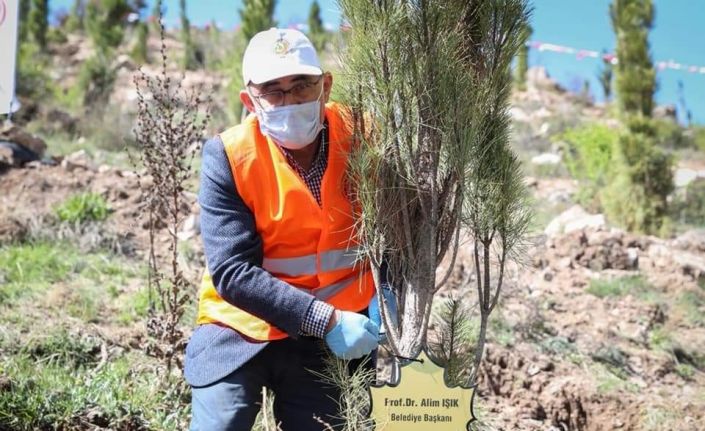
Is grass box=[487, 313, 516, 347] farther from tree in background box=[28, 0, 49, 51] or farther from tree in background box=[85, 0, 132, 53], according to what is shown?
tree in background box=[28, 0, 49, 51]

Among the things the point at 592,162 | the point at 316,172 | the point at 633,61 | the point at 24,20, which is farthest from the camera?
the point at 24,20

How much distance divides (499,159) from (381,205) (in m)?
0.44

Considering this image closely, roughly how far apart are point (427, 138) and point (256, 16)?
10.5 meters

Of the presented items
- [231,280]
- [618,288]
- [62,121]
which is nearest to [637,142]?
[618,288]

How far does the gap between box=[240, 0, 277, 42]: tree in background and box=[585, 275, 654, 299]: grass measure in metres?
7.55

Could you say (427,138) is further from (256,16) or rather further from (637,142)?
(256,16)

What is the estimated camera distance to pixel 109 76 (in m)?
16.2

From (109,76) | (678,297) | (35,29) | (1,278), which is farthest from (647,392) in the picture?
(35,29)

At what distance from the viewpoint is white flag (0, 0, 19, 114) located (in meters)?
3.21

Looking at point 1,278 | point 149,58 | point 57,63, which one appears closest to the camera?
point 1,278

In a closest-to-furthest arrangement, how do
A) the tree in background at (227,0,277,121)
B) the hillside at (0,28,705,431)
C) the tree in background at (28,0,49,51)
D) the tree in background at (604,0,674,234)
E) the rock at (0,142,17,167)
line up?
the hillside at (0,28,705,431) < the rock at (0,142,17,167) < the tree in background at (604,0,674,234) < the tree in background at (227,0,277,121) < the tree in background at (28,0,49,51)

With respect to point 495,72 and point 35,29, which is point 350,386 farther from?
point 35,29

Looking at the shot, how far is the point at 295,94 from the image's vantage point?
2.47 meters

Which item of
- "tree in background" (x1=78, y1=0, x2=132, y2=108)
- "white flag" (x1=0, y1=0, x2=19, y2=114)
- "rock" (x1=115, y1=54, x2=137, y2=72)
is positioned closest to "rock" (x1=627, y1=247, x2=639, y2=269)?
"white flag" (x1=0, y1=0, x2=19, y2=114)
